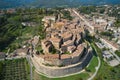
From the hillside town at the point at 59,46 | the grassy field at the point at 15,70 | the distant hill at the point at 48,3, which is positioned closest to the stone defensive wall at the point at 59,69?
the hillside town at the point at 59,46

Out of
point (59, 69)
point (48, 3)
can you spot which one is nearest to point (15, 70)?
point (59, 69)

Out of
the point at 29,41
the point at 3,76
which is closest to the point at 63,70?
the point at 3,76

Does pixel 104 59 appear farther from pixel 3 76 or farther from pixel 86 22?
pixel 86 22

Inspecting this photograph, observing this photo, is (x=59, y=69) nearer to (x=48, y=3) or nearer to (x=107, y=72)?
(x=107, y=72)

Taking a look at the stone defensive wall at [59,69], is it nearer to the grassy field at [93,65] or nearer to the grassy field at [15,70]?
the grassy field at [93,65]

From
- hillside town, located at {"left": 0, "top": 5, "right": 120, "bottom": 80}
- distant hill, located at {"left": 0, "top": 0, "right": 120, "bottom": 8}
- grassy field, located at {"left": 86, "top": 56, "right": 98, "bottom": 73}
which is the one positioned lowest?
grassy field, located at {"left": 86, "top": 56, "right": 98, "bottom": 73}

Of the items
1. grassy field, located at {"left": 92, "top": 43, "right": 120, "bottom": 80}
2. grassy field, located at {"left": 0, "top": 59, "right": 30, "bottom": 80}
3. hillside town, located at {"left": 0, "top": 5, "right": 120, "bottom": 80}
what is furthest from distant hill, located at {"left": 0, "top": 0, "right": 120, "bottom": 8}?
grassy field, located at {"left": 92, "top": 43, "right": 120, "bottom": 80}

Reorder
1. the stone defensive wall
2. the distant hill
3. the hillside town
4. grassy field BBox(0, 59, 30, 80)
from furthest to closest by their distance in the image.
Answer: the distant hill
the hillside town
the stone defensive wall
grassy field BBox(0, 59, 30, 80)

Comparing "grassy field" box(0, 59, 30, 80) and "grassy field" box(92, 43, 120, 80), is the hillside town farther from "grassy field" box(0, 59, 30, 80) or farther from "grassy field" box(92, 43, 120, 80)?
"grassy field" box(0, 59, 30, 80)
